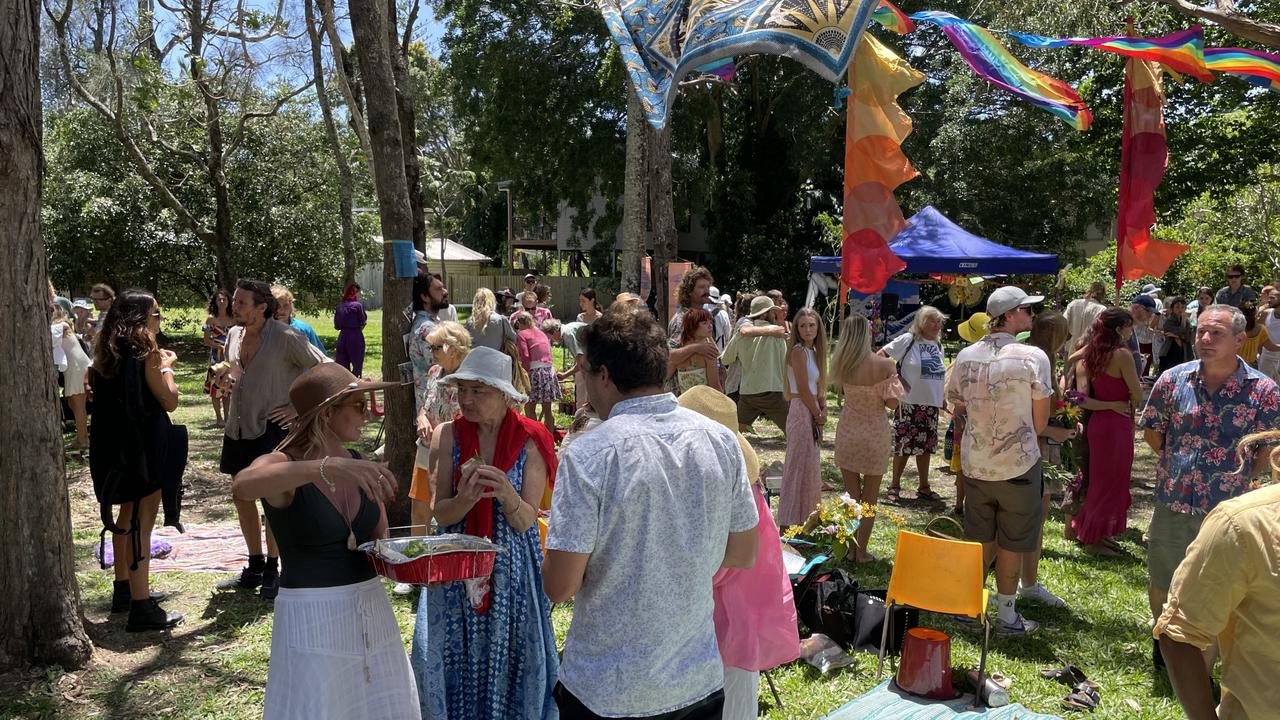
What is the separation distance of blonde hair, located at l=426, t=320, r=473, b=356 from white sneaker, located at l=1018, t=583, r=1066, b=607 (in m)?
3.97

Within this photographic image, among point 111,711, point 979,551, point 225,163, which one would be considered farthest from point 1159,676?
point 225,163

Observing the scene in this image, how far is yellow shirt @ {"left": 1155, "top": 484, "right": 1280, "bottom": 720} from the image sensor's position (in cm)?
194

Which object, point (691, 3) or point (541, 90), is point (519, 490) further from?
point (541, 90)

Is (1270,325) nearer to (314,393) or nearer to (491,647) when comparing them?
(491,647)

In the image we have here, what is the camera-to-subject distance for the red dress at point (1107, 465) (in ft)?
22.1

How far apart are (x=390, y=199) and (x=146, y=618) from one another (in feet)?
10.1

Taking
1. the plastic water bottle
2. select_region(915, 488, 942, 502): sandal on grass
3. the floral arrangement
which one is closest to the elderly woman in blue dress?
the plastic water bottle

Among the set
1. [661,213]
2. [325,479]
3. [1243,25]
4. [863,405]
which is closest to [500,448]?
[325,479]

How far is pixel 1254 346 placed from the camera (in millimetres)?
10914

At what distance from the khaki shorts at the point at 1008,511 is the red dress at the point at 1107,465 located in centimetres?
186

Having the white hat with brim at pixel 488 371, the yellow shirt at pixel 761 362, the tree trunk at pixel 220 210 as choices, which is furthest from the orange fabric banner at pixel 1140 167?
the tree trunk at pixel 220 210

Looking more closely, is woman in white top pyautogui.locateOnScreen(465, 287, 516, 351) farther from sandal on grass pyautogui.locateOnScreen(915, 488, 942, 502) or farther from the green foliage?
the green foliage

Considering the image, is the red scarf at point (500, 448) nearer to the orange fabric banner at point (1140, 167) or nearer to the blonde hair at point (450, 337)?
the blonde hair at point (450, 337)

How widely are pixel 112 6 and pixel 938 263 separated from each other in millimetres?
16311
